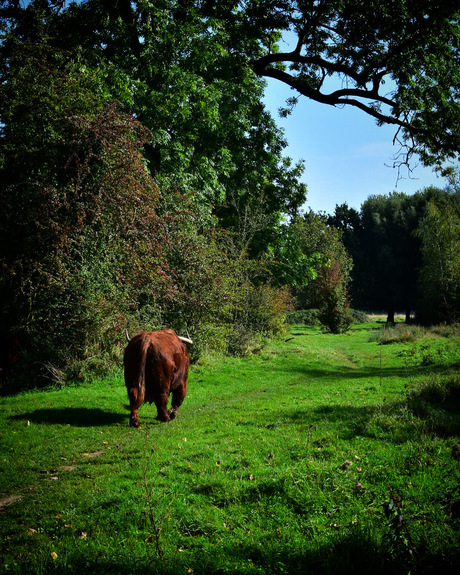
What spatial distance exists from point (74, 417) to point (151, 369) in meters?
2.24

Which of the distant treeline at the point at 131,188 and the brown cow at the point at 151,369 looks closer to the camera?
the brown cow at the point at 151,369

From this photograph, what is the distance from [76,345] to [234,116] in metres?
13.4

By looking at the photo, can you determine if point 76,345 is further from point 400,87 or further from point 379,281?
point 379,281

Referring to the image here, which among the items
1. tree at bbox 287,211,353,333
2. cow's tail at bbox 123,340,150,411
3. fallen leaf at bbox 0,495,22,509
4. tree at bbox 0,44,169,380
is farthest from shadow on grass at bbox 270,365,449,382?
fallen leaf at bbox 0,495,22,509

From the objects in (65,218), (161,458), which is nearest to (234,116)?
(65,218)

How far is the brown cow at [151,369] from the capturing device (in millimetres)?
8367

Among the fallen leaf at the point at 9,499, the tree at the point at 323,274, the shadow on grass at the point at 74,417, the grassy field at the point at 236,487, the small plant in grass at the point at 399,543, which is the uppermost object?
the tree at the point at 323,274

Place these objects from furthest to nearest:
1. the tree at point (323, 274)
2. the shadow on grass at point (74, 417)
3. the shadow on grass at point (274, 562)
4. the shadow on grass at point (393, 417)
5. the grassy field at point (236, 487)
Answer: the tree at point (323, 274)
the shadow on grass at point (74, 417)
the shadow on grass at point (393, 417)
the grassy field at point (236, 487)
the shadow on grass at point (274, 562)

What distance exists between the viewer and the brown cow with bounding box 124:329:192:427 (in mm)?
8367

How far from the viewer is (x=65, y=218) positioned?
12.4m

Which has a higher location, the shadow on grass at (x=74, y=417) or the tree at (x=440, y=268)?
the tree at (x=440, y=268)

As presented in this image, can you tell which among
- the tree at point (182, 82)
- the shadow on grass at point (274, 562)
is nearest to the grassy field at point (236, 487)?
the shadow on grass at point (274, 562)

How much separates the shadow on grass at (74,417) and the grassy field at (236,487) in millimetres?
43

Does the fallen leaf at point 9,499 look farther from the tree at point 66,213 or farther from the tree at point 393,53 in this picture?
the tree at point 393,53
